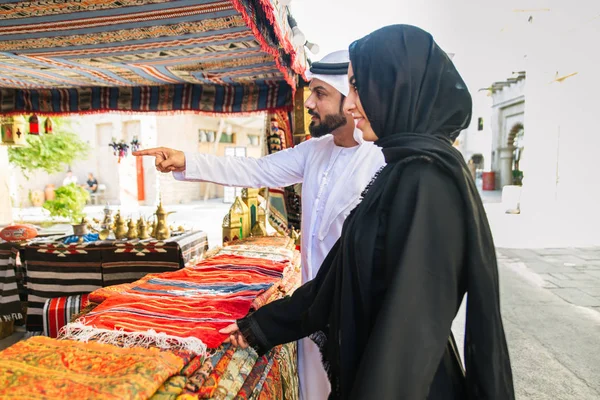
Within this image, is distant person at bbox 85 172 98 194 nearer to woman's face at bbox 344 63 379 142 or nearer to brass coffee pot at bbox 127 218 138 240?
brass coffee pot at bbox 127 218 138 240

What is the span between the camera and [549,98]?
9977 millimetres

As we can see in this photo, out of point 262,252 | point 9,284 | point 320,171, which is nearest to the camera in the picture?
point 320,171

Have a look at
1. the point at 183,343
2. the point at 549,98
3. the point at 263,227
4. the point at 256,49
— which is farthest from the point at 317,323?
the point at 549,98

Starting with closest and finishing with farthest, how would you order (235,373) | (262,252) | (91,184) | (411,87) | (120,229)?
(411,87) → (235,373) → (262,252) → (120,229) → (91,184)

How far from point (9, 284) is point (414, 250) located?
4.63m

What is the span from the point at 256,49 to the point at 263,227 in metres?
1.75

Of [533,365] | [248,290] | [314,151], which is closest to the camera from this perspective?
[248,290]

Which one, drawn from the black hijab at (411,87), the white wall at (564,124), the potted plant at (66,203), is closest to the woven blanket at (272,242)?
the black hijab at (411,87)

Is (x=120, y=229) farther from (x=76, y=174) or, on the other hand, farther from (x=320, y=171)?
(x=76, y=174)

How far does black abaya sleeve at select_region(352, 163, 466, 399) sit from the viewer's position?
2.73ft

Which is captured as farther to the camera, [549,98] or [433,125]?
[549,98]

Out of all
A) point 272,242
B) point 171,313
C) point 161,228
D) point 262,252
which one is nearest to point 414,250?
point 171,313

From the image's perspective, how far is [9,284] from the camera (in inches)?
157

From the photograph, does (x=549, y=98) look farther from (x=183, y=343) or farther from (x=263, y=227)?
(x=183, y=343)
